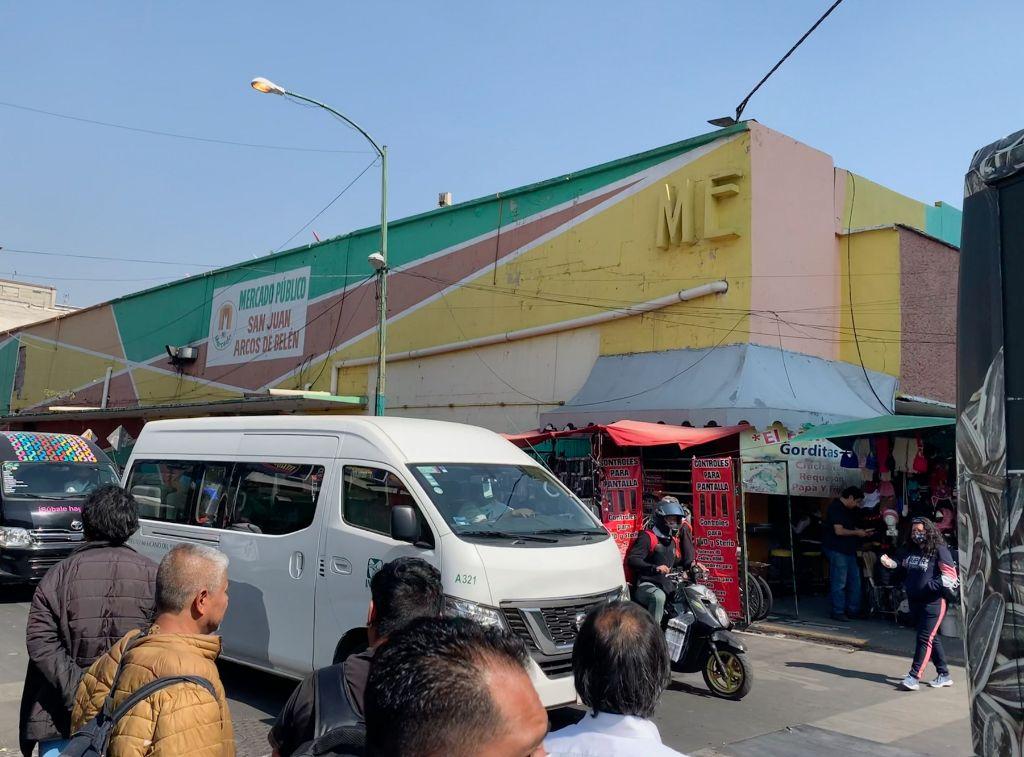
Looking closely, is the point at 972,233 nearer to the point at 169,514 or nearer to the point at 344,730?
the point at 344,730

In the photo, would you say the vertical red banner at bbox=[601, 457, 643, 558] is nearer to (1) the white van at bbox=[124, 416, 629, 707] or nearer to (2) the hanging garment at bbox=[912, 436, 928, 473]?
(2) the hanging garment at bbox=[912, 436, 928, 473]

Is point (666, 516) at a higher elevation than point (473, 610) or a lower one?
higher

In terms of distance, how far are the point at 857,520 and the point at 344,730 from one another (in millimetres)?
11862

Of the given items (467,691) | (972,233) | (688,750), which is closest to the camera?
(467,691)

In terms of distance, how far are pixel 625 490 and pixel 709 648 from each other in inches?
193

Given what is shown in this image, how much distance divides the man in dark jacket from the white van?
223 cm

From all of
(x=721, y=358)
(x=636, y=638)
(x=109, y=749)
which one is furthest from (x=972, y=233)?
(x=721, y=358)

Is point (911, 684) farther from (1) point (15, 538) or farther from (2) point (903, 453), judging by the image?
(1) point (15, 538)

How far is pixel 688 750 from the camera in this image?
20.8ft

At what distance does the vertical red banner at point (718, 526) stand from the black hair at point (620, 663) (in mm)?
8549

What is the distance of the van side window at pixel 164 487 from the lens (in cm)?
823

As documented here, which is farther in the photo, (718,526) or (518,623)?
(718,526)

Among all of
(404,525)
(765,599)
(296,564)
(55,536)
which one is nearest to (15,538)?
(55,536)

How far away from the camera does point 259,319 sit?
1110 inches
